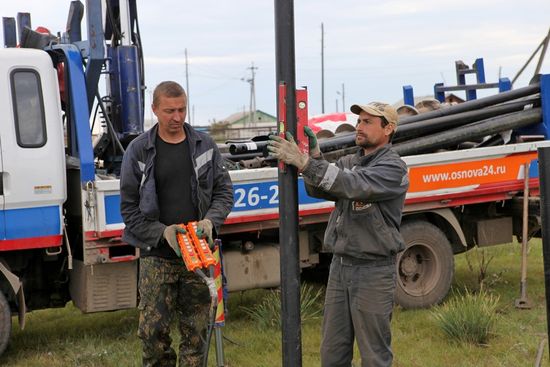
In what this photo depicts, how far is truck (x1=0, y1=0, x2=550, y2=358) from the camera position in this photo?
5.97 metres

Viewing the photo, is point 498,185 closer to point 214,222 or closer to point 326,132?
point 326,132

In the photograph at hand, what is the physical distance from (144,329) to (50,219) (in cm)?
189

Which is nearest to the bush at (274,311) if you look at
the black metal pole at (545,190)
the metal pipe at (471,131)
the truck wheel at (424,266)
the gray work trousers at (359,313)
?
the truck wheel at (424,266)

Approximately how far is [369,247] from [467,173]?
3.75m

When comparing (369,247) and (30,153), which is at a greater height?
(30,153)

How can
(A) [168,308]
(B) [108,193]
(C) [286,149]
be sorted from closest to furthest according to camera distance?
(C) [286,149]
(A) [168,308]
(B) [108,193]

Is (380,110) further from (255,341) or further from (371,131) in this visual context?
(255,341)

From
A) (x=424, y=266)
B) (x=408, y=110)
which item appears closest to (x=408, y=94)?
(x=408, y=110)

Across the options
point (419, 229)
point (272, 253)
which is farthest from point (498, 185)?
point (272, 253)

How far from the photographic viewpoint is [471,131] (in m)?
7.74

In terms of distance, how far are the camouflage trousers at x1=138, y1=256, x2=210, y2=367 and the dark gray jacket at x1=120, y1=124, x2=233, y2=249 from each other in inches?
8.3

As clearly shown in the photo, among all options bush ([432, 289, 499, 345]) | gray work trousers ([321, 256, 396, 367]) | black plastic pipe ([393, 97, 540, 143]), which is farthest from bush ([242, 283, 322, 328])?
gray work trousers ([321, 256, 396, 367])

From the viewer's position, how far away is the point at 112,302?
629 cm

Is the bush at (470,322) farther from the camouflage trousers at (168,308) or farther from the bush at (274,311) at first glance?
the camouflage trousers at (168,308)
